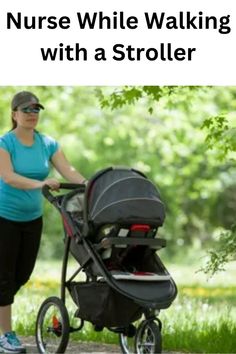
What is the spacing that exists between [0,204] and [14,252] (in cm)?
35

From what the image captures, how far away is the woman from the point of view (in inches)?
265

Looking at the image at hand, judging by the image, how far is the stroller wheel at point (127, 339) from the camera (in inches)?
260

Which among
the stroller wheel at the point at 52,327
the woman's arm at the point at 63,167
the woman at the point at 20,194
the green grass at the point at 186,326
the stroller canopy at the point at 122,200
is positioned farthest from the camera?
the green grass at the point at 186,326

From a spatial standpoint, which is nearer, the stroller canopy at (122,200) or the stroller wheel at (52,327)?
the stroller canopy at (122,200)

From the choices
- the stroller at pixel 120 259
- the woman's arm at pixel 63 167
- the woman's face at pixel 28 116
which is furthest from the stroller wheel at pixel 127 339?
the woman's face at pixel 28 116

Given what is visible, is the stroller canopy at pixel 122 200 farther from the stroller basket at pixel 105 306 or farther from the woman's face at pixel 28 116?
the woman's face at pixel 28 116

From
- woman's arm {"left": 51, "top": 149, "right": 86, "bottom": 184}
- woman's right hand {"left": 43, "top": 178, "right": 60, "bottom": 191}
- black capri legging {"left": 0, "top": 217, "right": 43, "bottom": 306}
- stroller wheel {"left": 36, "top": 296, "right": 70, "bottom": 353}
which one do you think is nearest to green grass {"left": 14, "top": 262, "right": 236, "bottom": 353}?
stroller wheel {"left": 36, "top": 296, "right": 70, "bottom": 353}

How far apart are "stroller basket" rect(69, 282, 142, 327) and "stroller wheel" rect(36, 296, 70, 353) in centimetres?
13

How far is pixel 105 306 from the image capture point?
6.29 meters

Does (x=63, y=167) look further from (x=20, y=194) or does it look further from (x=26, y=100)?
(x=26, y=100)

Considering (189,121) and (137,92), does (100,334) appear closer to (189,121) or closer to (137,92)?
(137,92)

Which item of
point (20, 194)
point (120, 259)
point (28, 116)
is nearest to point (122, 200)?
point (120, 259)

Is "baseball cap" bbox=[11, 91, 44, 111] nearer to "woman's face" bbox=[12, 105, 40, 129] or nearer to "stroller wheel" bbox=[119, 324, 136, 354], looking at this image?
"woman's face" bbox=[12, 105, 40, 129]

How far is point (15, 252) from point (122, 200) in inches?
39.5
